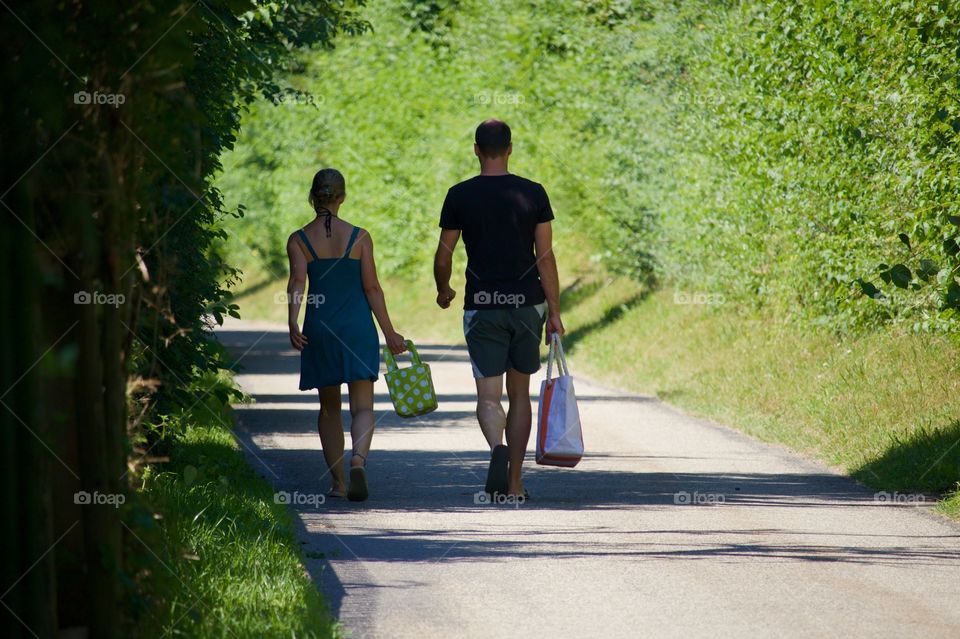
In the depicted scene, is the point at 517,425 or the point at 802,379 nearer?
the point at 517,425

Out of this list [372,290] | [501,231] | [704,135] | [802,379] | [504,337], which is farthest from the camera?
[704,135]

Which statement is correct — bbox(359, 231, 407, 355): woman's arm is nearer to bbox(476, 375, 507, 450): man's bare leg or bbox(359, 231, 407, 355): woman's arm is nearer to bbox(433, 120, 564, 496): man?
bbox(433, 120, 564, 496): man

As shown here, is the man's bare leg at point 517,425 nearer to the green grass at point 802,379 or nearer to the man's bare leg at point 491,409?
the man's bare leg at point 491,409

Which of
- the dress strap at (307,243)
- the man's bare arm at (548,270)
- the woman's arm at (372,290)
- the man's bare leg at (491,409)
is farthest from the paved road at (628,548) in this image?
the dress strap at (307,243)

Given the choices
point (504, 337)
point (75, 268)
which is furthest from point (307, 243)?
point (75, 268)

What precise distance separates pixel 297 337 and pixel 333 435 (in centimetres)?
69

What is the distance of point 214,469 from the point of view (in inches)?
391

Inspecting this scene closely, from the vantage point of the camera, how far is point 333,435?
1002 cm

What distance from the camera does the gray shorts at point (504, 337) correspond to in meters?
9.69

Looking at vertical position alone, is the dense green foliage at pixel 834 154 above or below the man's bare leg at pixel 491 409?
above

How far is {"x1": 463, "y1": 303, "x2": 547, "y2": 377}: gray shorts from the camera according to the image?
31.8 ft

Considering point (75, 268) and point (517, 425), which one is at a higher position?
point (75, 268)

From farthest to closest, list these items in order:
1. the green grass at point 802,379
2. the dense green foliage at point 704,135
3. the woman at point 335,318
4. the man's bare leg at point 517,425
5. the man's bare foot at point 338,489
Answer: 1. the dense green foliage at point 704,135
2. the green grass at point 802,379
3. the man's bare foot at point 338,489
4. the woman at point 335,318
5. the man's bare leg at point 517,425

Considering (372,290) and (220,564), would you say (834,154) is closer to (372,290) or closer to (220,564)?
(372,290)
